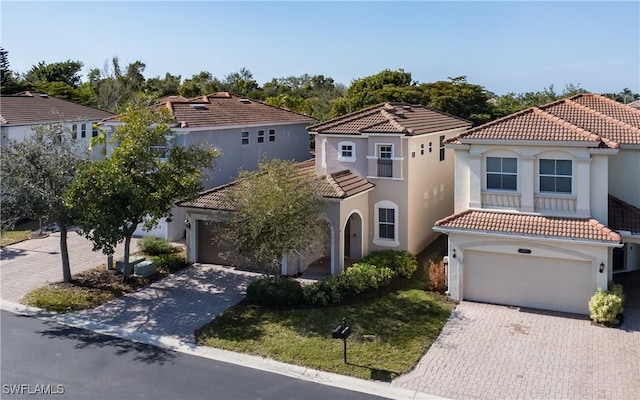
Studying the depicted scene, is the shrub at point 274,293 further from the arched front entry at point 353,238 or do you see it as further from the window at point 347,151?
the window at point 347,151

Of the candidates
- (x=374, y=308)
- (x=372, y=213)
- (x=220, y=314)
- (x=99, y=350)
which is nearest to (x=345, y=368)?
(x=374, y=308)

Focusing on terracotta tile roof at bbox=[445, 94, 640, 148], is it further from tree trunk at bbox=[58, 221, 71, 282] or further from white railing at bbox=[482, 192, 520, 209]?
tree trunk at bbox=[58, 221, 71, 282]

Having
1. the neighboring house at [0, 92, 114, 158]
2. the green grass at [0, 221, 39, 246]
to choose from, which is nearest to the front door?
the neighboring house at [0, 92, 114, 158]

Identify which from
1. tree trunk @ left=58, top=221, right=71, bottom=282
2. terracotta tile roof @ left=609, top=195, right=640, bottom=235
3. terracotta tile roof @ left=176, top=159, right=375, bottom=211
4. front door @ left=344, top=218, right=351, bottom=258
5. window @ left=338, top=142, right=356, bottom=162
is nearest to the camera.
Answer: terracotta tile roof @ left=609, top=195, right=640, bottom=235

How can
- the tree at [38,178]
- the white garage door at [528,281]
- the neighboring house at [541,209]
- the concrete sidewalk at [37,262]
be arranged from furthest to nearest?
the concrete sidewalk at [37,262] < the tree at [38,178] < the white garage door at [528,281] < the neighboring house at [541,209]

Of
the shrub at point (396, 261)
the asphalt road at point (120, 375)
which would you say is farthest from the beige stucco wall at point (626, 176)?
the asphalt road at point (120, 375)

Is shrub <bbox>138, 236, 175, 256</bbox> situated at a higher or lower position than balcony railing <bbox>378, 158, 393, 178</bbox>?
lower

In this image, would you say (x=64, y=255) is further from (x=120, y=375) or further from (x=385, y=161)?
(x=385, y=161)
